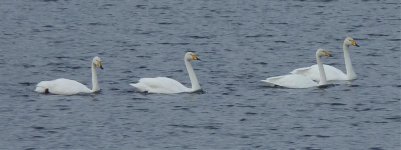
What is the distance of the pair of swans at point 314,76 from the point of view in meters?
29.6

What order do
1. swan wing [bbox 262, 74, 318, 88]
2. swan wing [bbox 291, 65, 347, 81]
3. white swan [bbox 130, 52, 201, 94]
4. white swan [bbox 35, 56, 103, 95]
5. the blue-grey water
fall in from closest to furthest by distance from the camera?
the blue-grey water, white swan [bbox 35, 56, 103, 95], white swan [bbox 130, 52, 201, 94], swan wing [bbox 262, 74, 318, 88], swan wing [bbox 291, 65, 347, 81]

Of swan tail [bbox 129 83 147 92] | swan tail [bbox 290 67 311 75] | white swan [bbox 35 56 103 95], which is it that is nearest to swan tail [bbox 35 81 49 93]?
white swan [bbox 35 56 103 95]

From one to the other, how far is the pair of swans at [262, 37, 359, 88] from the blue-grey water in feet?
0.73

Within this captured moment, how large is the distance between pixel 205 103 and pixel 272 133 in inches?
131

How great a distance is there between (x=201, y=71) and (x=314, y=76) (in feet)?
8.78

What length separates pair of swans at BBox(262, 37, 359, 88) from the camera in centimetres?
2961

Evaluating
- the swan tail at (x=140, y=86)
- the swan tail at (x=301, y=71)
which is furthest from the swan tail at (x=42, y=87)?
the swan tail at (x=301, y=71)

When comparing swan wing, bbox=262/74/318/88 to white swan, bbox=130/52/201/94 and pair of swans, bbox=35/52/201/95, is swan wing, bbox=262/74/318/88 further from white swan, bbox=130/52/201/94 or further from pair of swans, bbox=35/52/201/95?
white swan, bbox=130/52/201/94

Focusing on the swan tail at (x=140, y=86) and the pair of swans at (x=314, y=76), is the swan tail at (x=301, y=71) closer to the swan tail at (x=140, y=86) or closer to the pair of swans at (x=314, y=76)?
the pair of swans at (x=314, y=76)

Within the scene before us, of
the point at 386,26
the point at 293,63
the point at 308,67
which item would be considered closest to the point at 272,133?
the point at 308,67

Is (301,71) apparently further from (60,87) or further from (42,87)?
(42,87)

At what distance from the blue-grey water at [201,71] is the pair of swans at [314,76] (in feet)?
0.73

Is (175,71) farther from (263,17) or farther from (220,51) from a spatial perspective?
(263,17)

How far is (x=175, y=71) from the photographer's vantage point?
33125 mm
